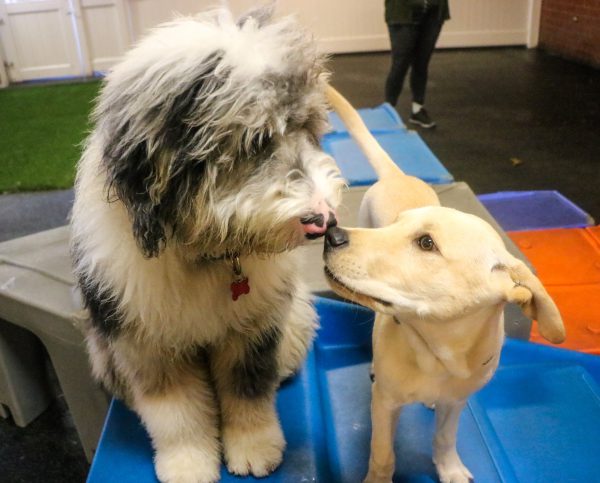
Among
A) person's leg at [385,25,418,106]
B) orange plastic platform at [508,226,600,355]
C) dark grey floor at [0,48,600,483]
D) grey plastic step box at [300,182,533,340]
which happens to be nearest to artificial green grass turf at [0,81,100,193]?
dark grey floor at [0,48,600,483]

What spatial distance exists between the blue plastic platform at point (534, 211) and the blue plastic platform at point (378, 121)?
2.24ft

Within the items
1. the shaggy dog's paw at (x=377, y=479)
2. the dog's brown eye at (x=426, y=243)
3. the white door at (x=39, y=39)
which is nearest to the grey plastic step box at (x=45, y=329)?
the shaggy dog's paw at (x=377, y=479)

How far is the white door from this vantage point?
6.46 metres

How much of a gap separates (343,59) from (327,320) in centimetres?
590

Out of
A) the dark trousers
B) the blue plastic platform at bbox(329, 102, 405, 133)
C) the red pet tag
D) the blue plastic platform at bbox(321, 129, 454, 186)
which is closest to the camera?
the red pet tag

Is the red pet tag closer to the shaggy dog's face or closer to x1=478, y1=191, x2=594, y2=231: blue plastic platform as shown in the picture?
the shaggy dog's face

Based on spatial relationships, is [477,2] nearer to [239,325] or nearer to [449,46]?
[449,46]

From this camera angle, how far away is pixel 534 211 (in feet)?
8.17

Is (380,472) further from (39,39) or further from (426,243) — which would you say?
(39,39)

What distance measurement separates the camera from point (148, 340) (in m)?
1.12

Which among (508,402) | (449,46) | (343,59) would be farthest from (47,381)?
(449,46)

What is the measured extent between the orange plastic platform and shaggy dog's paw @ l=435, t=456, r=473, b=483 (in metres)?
0.73

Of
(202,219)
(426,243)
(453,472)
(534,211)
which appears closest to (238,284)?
(202,219)

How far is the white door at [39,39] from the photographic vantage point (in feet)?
21.2
